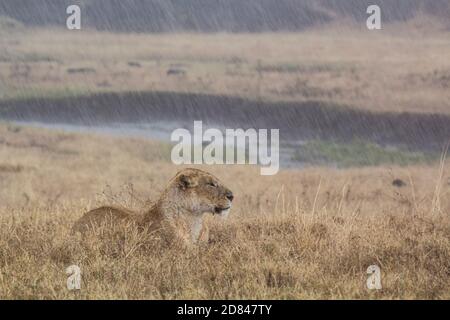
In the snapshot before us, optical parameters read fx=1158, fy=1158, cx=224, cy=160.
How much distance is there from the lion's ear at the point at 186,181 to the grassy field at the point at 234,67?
29736 millimetres

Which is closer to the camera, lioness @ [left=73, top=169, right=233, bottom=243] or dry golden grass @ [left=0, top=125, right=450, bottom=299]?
dry golden grass @ [left=0, top=125, right=450, bottom=299]

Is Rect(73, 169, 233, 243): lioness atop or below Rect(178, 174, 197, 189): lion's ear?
below

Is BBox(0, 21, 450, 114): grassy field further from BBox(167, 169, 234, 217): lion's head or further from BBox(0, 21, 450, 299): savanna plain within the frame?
BBox(167, 169, 234, 217): lion's head

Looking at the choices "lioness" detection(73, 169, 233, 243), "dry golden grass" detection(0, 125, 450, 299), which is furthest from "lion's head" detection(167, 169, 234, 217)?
"dry golden grass" detection(0, 125, 450, 299)

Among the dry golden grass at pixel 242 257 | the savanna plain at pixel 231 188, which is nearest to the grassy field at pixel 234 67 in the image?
the savanna plain at pixel 231 188

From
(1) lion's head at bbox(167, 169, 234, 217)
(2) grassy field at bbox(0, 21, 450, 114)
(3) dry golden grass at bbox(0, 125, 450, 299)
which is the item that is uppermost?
(2) grassy field at bbox(0, 21, 450, 114)

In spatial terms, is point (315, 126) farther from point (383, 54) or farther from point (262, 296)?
point (262, 296)

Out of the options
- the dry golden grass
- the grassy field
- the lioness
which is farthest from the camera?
the grassy field

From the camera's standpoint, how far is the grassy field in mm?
44344

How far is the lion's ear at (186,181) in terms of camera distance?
11.6 metres

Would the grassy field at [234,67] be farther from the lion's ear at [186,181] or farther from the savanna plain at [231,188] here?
the lion's ear at [186,181]

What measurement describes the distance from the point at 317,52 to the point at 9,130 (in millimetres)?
17767

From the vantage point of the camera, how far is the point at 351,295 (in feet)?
31.4
